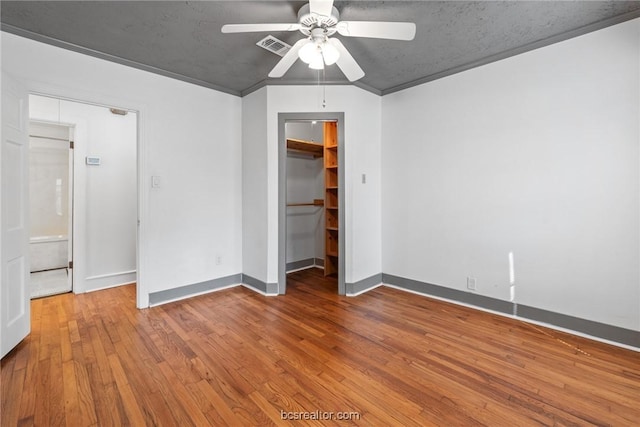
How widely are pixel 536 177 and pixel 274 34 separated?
2.72m

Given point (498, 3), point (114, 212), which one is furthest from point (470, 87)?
point (114, 212)

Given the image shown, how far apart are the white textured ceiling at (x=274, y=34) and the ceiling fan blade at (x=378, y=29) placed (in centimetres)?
29

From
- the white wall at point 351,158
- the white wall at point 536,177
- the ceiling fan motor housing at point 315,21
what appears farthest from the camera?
the white wall at point 351,158

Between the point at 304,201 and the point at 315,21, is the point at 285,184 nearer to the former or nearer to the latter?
the point at 304,201

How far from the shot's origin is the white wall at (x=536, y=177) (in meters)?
2.29

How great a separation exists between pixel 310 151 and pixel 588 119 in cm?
345

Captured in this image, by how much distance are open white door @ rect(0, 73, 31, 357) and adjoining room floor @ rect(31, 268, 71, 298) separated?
143cm

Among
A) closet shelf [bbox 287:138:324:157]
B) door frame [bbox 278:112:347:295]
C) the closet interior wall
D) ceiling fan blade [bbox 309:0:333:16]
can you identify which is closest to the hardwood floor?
door frame [bbox 278:112:347:295]

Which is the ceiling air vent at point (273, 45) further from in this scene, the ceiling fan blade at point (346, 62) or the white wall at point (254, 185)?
the white wall at point (254, 185)

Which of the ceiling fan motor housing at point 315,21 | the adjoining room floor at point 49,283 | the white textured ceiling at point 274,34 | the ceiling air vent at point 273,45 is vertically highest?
the white textured ceiling at point 274,34

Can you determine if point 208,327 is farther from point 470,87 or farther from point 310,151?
point 470,87

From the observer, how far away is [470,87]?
3.07 metres

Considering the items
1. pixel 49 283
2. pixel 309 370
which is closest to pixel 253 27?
pixel 309 370

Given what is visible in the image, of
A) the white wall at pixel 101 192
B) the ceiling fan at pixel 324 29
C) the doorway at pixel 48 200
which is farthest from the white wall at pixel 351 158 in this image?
the doorway at pixel 48 200
